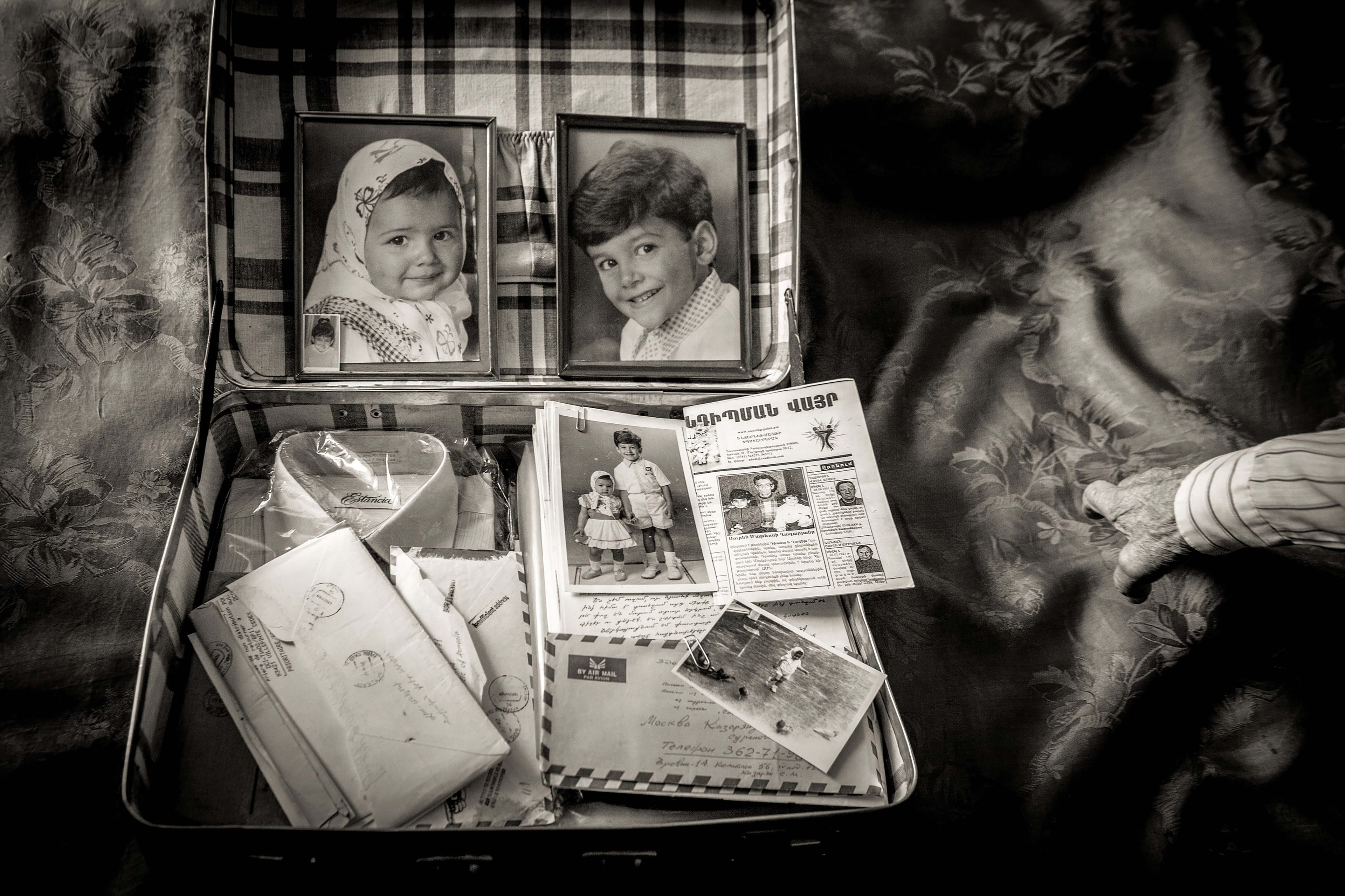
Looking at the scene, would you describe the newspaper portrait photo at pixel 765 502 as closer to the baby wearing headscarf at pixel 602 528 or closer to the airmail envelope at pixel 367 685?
the baby wearing headscarf at pixel 602 528

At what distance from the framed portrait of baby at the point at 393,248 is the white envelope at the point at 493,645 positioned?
263 mm

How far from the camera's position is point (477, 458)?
97 centimetres

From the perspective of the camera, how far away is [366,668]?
74cm

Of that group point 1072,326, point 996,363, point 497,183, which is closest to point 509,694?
point 497,183

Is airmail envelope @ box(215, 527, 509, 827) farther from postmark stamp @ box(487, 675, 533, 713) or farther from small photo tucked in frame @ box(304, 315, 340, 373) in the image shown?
small photo tucked in frame @ box(304, 315, 340, 373)

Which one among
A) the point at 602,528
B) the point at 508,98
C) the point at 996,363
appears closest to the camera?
the point at 602,528

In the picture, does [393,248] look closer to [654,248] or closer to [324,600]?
[654,248]

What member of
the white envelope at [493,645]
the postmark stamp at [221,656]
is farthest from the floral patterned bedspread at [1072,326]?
the postmark stamp at [221,656]

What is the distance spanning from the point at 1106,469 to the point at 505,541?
92 cm

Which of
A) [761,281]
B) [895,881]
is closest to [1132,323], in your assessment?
[761,281]

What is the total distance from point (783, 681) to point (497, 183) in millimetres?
736

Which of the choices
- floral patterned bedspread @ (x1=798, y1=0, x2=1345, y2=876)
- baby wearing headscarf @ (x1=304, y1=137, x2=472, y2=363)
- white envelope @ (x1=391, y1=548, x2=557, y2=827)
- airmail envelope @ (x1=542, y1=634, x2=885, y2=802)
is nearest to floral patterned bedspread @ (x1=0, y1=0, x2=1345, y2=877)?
floral patterned bedspread @ (x1=798, y1=0, x2=1345, y2=876)

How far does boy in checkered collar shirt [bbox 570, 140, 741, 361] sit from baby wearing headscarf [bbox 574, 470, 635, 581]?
201mm

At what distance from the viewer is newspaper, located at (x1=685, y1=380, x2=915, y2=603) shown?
850 millimetres
